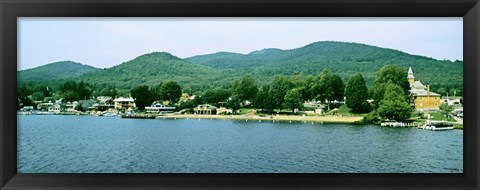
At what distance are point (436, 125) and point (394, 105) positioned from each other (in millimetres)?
322

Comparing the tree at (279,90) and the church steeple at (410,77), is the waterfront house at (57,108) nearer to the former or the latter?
the tree at (279,90)

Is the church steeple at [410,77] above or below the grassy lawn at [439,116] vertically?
above

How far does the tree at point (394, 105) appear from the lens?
11.4 ft

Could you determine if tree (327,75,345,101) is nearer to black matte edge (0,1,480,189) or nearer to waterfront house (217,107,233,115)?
waterfront house (217,107,233,115)

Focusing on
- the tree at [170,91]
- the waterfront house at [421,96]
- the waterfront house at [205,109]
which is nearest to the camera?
the waterfront house at [421,96]

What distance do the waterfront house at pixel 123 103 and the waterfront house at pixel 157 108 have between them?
124 mm

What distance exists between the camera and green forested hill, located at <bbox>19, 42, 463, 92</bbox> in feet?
11.6

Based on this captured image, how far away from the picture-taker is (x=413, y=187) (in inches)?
68.9

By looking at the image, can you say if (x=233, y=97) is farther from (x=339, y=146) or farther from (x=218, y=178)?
(x=218, y=178)

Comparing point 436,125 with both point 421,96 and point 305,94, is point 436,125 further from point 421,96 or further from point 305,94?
point 305,94

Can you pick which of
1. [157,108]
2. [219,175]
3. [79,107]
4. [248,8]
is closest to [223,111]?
[157,108]

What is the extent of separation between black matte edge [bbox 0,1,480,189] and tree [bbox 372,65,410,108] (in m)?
1.86
